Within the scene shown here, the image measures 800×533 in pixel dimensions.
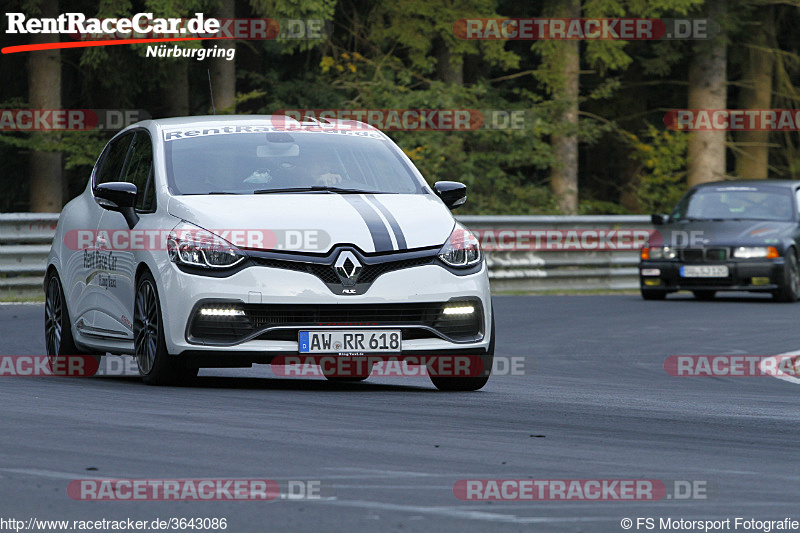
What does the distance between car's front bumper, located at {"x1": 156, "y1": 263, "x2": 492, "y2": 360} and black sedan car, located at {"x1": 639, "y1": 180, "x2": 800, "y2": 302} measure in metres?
13.5

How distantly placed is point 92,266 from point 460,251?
269 cm

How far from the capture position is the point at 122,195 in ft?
34.2

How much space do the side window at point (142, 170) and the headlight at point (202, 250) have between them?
0.67 metres

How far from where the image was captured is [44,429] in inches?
308

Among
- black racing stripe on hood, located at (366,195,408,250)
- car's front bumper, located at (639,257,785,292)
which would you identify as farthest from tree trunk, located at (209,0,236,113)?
black racing stripe on hood, located at (366,195,408,250)

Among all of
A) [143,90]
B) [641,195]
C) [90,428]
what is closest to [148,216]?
[90,428]

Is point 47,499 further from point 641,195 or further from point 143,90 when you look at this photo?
point 641,195

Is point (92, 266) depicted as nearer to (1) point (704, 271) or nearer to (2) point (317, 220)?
(2) point (317, 220)

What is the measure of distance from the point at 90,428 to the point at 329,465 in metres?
1.57

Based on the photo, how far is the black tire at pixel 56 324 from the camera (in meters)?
11.6

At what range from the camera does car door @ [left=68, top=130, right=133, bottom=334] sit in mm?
10992

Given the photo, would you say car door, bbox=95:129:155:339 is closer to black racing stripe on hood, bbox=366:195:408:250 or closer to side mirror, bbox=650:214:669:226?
black racing stripe on hood, bbox=366:195:408:250

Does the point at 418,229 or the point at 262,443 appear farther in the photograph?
the point at 418,229

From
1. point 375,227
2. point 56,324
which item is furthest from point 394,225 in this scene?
point 56,324
